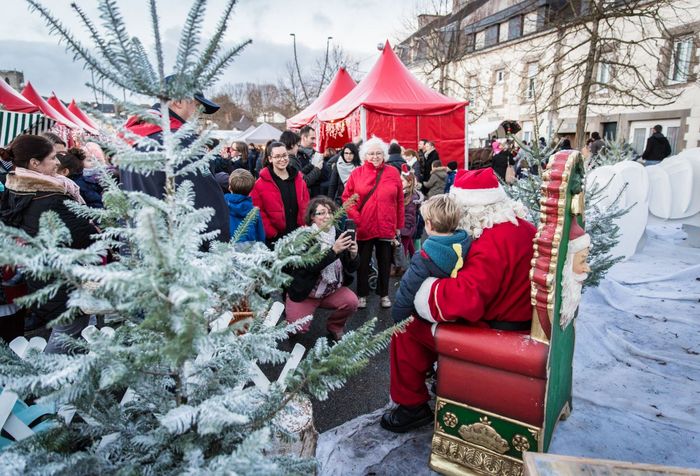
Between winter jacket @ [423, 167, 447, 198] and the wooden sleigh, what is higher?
winter jacket @ [423, 167, 447, 198]

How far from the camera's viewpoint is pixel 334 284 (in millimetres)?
3547

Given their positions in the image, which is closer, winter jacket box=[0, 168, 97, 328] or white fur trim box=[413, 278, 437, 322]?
white fur trim box=[413, 278, 437, 322]

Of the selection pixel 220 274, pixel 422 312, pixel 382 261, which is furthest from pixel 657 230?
pixel 220 274

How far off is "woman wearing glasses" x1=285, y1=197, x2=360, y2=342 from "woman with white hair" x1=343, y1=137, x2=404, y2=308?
0.75 meters

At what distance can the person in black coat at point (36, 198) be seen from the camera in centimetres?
249

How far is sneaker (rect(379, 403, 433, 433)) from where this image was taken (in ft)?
8.38

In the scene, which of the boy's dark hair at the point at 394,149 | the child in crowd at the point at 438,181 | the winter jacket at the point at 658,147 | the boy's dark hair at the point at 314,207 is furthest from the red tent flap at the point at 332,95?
the winter jacket at the point at 658,147

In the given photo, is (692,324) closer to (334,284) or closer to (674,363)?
(674,363)

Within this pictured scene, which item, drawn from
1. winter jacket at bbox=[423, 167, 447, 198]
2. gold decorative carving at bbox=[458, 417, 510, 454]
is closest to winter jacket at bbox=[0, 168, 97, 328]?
gold decorative carving at bbox=[458, 417, 510, 454]

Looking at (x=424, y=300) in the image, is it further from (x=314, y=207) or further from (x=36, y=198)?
(x=36, y=198)

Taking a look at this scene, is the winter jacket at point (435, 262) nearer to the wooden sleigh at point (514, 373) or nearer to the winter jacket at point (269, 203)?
the wooden sleigh at point (514, 373)

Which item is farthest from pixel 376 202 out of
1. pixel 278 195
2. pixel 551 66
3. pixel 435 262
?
pixel 551 66

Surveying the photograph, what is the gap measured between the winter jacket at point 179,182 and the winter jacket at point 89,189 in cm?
209

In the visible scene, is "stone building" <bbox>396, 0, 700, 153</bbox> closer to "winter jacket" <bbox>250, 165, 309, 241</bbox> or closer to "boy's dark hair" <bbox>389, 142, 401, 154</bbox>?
"boy's dark hair" <bbox>389, 142, 401, 154</bbox>
